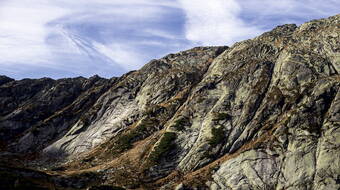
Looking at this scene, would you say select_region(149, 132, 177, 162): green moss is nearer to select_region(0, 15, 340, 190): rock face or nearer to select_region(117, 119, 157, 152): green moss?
select_region(0, 15, 340, 190): rock face

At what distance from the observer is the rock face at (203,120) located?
222 feet

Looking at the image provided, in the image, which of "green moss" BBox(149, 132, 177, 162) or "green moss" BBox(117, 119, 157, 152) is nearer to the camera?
"green moss" BBox(149, 132, 177, 162)

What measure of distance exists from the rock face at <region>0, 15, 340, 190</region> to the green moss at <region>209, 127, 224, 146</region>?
0.23 meters

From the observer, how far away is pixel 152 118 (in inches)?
3900

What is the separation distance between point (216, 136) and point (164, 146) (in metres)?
12.5

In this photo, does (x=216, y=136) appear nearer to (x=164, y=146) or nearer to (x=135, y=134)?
(x=164, y=146)

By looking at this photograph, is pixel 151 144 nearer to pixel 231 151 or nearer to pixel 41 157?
pixel 231 151

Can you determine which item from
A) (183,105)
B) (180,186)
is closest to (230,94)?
(183,105)

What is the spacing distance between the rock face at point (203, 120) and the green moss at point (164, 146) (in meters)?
0.26

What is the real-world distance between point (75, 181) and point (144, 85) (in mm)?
57490

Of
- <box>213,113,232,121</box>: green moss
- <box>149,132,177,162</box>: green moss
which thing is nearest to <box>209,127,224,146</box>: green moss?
<box>213,113,232,121</box>: green moss

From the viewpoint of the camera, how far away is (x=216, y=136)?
79312mm

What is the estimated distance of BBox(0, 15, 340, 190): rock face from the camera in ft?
222

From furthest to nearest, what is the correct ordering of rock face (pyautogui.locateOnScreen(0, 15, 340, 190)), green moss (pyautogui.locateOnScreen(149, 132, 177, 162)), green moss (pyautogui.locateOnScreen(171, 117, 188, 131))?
green moss (pyautogui.locateOnScreen(171, 117, 188, 131)), green moss (pyautogui.locateOnScreen(149, 132, 177, 162)), rock face (pyautogui.locateOnScreen(0, 15, 340, 190))
